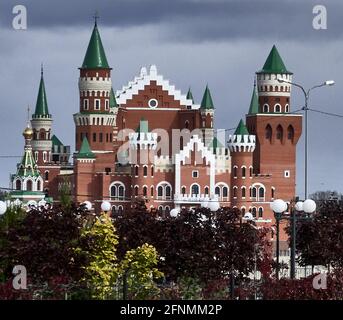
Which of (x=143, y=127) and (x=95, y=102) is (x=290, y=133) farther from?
(x=95, y=102)

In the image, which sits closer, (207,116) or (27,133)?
(27,133)

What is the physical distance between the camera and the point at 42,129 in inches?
5044

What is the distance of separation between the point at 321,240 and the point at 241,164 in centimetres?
8262

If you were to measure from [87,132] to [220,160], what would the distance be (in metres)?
8.86

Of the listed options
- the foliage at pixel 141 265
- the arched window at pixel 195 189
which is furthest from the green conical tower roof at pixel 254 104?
the foliage at pixel 141 265

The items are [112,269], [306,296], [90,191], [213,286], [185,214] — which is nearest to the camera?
[306,296]

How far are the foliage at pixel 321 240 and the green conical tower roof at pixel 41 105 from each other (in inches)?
3289

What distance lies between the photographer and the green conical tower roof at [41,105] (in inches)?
5044

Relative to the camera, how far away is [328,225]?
43.4 meters

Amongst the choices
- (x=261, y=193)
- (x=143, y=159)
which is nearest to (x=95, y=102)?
(x=143, y=159)

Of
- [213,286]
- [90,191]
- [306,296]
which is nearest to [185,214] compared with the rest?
[213,286]
